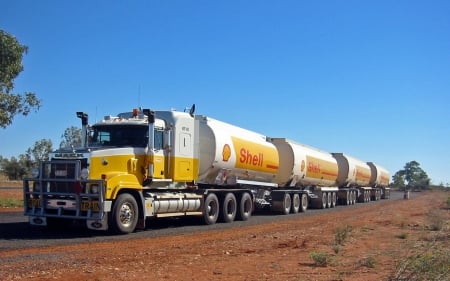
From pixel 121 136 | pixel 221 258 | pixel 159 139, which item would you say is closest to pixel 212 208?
pixel 159 139

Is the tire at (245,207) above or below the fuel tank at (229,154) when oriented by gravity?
below

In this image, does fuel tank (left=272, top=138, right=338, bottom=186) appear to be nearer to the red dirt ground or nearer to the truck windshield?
the red dirt ground

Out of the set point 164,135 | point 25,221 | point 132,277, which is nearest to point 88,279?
point 132,277

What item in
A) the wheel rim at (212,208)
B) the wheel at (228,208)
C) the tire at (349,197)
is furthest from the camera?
the tire at (349,197)

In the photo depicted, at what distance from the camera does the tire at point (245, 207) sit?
21844 millimetres

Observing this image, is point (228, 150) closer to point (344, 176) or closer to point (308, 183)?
point (308, 183)

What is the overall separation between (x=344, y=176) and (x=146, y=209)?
91.6 feet

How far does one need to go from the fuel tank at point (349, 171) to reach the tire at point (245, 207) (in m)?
19.7

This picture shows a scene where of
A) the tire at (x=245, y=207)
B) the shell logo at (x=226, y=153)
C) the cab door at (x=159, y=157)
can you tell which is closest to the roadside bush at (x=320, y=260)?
the cab door at (x=159, y=157)

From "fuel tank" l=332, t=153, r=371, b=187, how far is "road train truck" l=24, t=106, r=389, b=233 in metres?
16.1

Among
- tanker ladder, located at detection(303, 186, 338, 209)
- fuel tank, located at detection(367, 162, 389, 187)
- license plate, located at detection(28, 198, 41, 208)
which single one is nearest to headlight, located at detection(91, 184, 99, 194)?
license plate, located at detection(28, 198, 41, 208)

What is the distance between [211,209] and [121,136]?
5.29m

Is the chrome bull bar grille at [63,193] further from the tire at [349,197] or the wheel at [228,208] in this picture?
the tire at [349,197]

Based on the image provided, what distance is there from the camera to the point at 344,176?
135 ft
